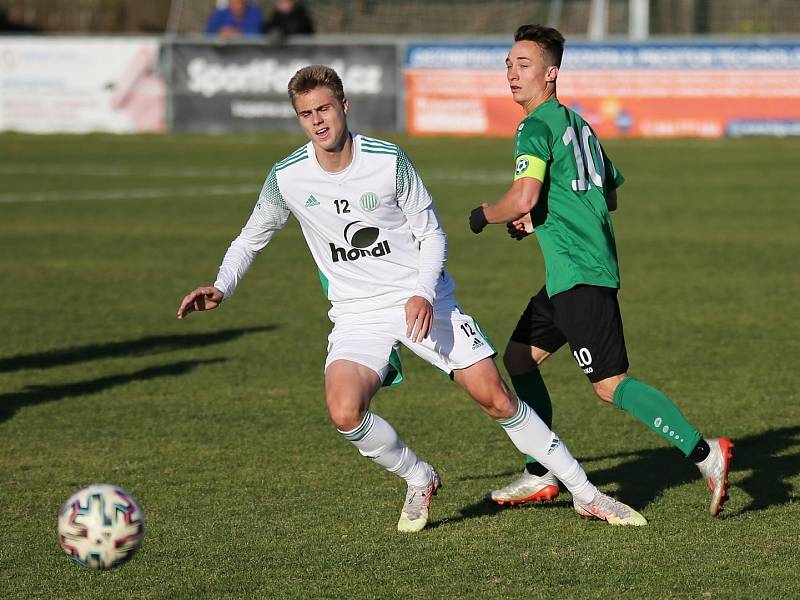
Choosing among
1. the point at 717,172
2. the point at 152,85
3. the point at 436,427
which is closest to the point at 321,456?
the point at 436,427

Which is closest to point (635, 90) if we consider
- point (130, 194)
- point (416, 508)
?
point (130, 194)

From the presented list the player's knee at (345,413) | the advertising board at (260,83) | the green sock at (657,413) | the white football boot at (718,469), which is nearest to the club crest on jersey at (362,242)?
the player's knee at (345,413)

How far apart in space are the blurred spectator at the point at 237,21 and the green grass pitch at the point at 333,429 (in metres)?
13.6

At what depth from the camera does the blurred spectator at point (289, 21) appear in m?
28.8

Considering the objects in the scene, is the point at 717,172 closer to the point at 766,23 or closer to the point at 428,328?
the point at 766,23

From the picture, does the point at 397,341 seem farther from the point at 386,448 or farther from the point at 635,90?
the point at 635,90

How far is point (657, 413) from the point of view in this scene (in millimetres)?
5465

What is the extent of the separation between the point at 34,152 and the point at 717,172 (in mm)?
13746

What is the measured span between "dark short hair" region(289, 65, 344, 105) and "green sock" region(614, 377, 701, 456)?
173 centimetres

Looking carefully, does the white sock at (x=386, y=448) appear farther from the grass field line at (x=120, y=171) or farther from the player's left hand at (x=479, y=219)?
the grass field line at (x=120, y=171)

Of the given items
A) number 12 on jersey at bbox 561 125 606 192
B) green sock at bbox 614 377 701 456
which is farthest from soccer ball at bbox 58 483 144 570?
number 12 on jersey at bbox 561 125 606 192

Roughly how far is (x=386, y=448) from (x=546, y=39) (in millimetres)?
1874

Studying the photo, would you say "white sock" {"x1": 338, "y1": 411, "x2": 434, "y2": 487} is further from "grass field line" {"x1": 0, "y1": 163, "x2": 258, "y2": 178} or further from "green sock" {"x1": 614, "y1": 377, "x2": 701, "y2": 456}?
"grass field line" {"x1": 0, "y1": 163, "x2": 258, "y2": 178}

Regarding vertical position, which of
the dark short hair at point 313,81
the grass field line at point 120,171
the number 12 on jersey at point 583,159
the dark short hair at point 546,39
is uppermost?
the dark short hair at point 546,39
